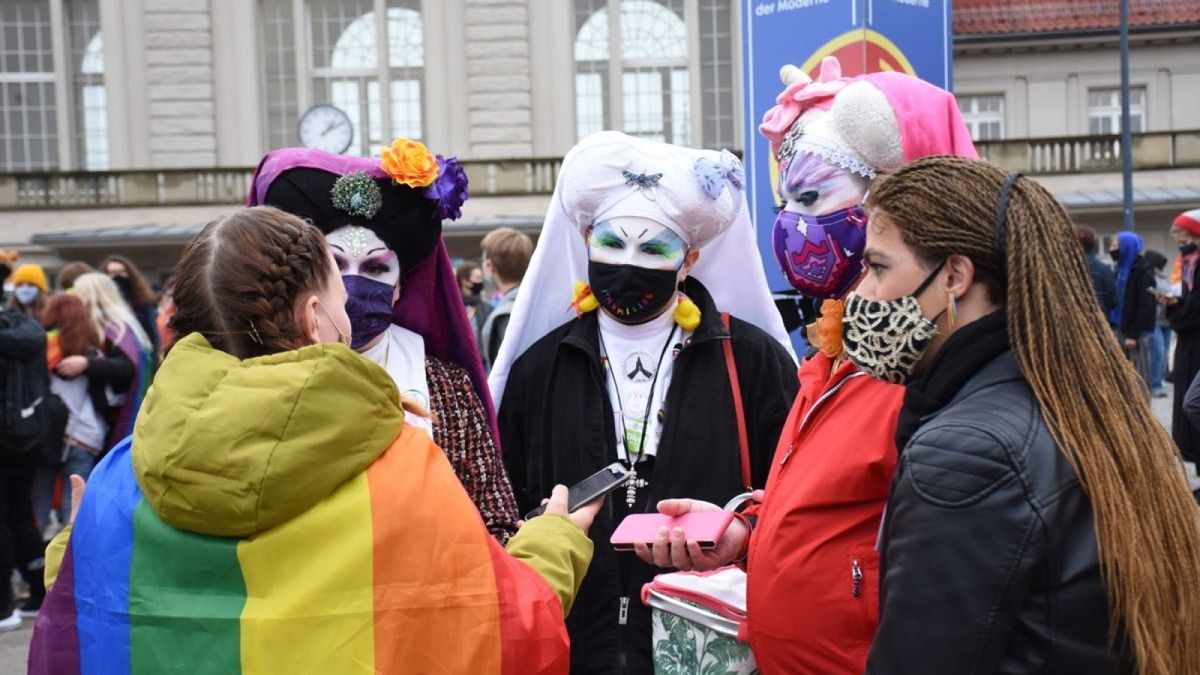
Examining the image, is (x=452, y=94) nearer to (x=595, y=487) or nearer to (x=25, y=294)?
(x=25, y=294)

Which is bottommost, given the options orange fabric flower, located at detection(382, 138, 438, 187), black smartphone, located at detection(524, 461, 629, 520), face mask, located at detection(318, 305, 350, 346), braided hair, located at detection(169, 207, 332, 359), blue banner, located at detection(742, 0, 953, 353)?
black smartphone, located at detection(524, 461, 629, 520)

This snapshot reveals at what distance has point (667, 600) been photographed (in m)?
2.86

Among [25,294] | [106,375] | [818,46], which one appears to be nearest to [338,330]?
[818,46]

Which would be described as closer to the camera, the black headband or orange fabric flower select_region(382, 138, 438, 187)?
the black headband

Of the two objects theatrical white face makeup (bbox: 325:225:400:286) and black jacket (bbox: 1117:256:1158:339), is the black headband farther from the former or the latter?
black jacket (bbox: 1117:256:1158:339)

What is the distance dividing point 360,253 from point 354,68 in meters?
23.8

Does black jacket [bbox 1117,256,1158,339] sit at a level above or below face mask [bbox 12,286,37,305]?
below

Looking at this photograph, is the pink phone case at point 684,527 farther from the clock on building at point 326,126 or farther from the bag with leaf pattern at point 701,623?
the clock on building at point 326,126

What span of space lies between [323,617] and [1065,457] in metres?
1.11

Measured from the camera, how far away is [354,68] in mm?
26375

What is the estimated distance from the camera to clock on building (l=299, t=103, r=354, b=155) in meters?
24.5

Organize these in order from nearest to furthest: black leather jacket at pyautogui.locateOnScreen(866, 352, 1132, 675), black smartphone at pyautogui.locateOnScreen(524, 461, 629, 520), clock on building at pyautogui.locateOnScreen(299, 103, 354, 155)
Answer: black leather jacket at pyautogui.locateOnScreen(866, 352, 1132, 675)
black smartphone at pyautogui.locateOnScreen(524, 461, 629, 520)
clock on building at pyautogui.locateOnScreen(299, 103, 354, 155)

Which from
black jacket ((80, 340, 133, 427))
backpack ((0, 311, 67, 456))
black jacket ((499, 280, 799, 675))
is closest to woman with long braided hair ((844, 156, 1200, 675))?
black jacket ((499, 280, 799, 675))

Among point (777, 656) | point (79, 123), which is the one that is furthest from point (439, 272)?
point (79, 123)
